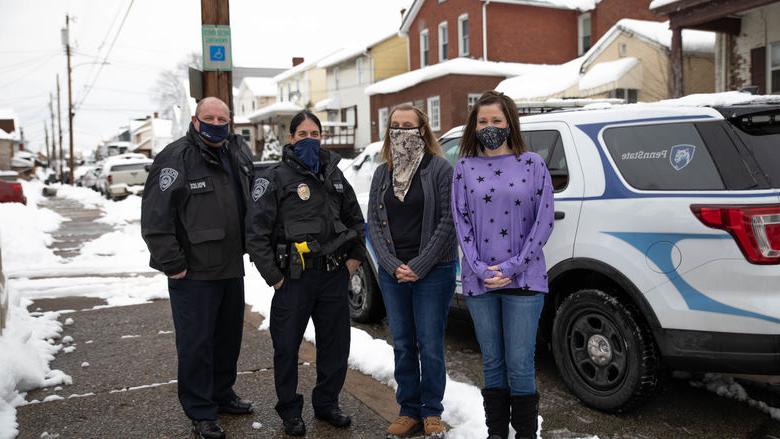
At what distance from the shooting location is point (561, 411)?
418 cm

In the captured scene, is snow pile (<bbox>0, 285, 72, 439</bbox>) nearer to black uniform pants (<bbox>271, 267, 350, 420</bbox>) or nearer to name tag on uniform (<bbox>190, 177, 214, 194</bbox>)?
black uniform pants (<bbox>271, 267, 350, 420</bbox>)

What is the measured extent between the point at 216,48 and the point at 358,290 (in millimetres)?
3101

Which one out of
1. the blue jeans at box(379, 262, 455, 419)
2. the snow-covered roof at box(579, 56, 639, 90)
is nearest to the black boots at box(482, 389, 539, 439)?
the blue jeans at box(379, 262, 455, 419)

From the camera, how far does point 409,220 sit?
3.65 m

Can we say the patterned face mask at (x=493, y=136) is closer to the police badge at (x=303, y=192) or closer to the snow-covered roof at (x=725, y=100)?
the police badge at (x=303, y=192)

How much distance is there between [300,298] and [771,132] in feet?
8.97

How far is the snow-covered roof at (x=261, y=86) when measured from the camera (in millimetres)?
54812

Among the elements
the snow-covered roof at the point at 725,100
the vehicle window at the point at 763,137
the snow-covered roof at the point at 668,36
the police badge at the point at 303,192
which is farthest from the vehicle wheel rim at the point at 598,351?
the snow-covered roof at the point at 668,36

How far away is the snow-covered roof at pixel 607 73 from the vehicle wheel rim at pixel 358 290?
13756mm

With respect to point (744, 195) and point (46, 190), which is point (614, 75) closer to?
point (744, 195)

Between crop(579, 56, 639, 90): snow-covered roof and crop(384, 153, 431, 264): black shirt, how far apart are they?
15805 millimetres

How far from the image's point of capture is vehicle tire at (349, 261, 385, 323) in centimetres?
622

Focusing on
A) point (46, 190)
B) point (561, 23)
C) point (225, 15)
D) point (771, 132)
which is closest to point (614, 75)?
point (561, 23)

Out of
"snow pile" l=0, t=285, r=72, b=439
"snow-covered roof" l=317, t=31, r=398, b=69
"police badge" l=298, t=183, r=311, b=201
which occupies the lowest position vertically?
"snow pile" l=0, t=285, r=72, b=439
